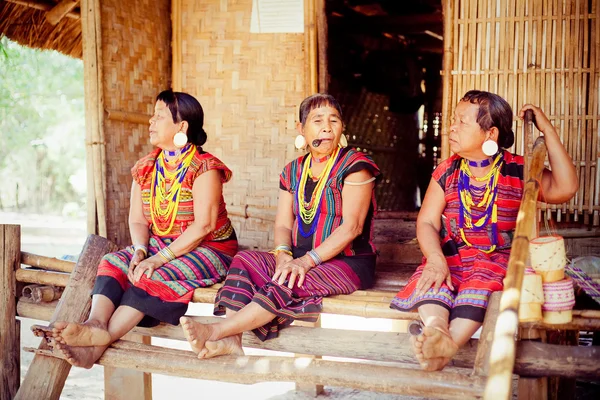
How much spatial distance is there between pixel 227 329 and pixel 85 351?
2.42 feet

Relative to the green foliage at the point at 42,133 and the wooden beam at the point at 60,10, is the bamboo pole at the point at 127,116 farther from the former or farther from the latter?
the green foliage at the point at 42,133

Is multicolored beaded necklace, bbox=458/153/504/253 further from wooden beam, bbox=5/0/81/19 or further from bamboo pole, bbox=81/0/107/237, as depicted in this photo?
wooden beam, bbox=5/0/81/19

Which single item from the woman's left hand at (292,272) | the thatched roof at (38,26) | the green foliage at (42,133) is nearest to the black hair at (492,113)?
the woman's left hand at (292,272)

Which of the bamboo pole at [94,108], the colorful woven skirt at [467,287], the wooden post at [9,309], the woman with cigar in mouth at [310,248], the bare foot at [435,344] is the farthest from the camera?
the bamboo pole at [94,108]

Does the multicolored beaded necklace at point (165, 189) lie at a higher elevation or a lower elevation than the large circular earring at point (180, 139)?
lower

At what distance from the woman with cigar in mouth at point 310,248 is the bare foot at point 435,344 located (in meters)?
0.80

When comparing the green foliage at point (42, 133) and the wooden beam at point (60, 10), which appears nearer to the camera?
the wooden beam at point (60, 10)

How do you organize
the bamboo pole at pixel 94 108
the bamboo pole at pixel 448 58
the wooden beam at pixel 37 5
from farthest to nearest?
the wooden beam at pixel 37 5, the bamboo pole at pixel 94 108, the bamboo pole at pixel 448 58

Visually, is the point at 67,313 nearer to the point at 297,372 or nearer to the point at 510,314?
the point at 297,372

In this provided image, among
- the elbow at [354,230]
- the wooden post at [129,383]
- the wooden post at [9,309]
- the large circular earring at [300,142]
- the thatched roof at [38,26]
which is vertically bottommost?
the wooden post at [129,383]

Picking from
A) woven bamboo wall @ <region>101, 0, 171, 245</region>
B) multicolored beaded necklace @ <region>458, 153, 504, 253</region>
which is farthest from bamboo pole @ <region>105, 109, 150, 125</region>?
multicolored beaded necklace @ <region>458, 153, 504, 253</region>

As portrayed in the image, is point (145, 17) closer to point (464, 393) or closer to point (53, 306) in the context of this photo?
point (53, 306)

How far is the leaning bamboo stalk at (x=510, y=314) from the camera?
7.56 ft

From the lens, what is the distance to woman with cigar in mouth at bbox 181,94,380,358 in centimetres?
338
